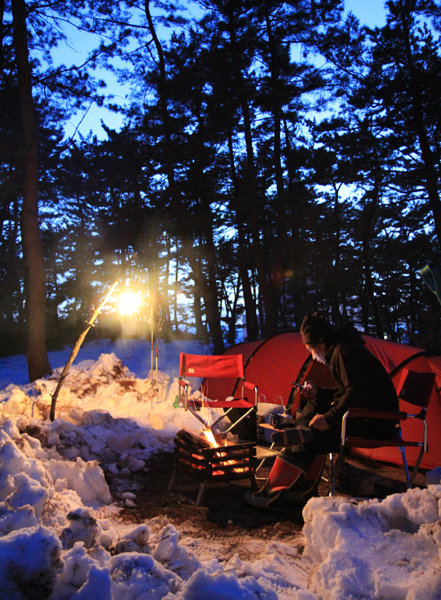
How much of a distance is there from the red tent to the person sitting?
3.62 feet

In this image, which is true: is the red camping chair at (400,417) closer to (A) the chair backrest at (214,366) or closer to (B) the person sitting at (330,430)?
(B) the person sitting at (330,430)

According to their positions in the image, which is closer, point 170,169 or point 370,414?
point 370,414

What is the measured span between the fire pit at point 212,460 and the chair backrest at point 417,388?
155 centimetres

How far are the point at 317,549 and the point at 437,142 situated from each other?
13.5 m

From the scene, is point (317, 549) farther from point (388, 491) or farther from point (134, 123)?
point (134, 123)

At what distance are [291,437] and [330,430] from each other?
384 millimetres

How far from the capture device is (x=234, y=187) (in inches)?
660

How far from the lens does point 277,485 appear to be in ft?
11.8

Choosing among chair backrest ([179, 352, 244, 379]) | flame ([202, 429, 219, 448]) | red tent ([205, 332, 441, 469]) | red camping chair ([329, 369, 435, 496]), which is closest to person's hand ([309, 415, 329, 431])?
red camping chair ([329, 369, 435, 496])

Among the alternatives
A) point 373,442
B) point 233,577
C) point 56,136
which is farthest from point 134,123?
point 233,577

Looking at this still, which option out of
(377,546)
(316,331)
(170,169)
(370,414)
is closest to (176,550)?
(377,546)

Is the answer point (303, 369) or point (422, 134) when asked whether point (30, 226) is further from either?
point (422, 134)

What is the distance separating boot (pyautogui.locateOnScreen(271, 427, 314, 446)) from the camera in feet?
11.1

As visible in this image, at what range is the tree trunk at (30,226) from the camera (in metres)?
8.66
